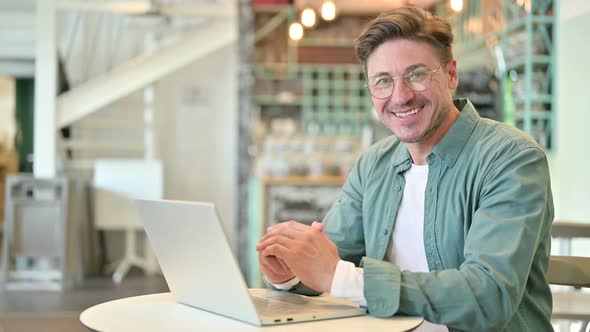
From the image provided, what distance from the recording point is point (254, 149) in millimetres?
8008

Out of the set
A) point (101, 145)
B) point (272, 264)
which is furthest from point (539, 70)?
point (101, 145)

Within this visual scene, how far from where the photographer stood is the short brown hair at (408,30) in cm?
186

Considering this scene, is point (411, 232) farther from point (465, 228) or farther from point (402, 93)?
point (402, 93)

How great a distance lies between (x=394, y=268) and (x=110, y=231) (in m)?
8.38

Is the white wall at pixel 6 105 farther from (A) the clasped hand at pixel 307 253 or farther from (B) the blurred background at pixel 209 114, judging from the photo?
(A) the clasped hand at pixel 307 253

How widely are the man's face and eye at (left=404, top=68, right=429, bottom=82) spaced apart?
0.01m

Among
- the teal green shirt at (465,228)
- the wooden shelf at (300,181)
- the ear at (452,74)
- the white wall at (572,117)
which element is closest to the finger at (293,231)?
the teal green shirt at (465,228)

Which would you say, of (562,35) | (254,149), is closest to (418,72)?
(562,35)

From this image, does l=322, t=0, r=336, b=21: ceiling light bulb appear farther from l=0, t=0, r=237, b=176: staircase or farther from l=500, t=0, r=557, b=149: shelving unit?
l=0, t=0, r=237, b=176: staircase

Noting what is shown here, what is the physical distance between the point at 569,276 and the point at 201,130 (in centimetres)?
813

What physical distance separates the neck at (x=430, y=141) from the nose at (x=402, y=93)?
0.14 m

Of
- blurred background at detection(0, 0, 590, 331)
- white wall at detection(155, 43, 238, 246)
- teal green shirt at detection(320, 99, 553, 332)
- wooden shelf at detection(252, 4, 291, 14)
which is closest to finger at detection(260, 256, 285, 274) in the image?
teal green shirt at detection(320, 99, 553, 332)

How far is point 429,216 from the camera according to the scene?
1898 millimetres

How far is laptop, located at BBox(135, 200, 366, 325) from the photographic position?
4.99 feet
